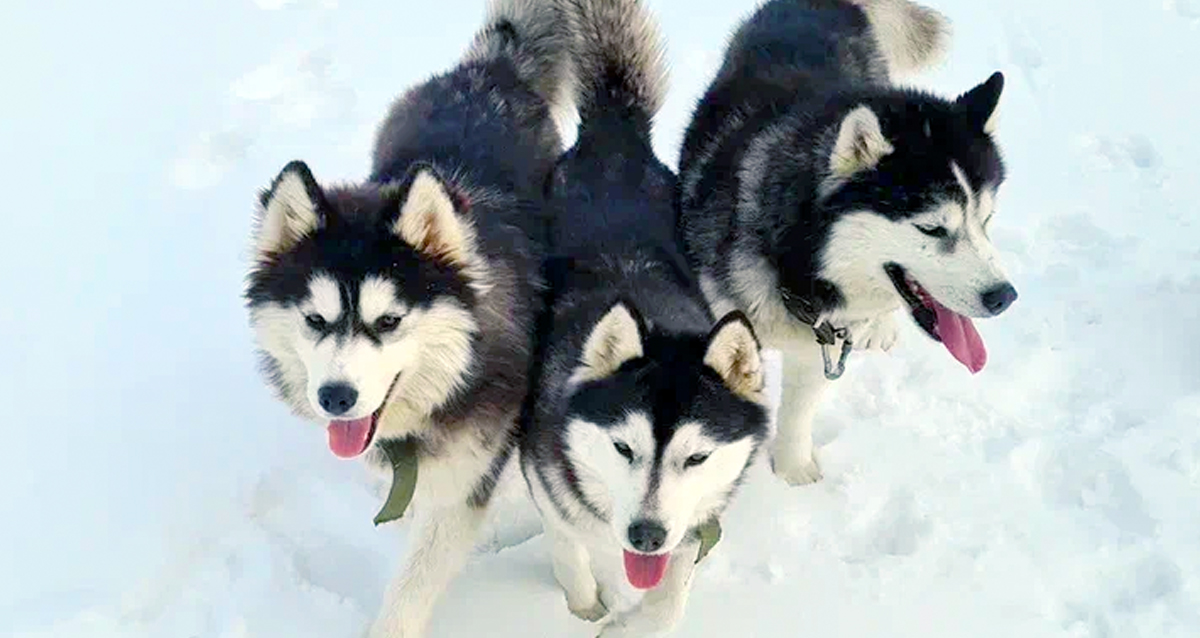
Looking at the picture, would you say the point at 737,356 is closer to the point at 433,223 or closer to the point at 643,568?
the point at 643,568

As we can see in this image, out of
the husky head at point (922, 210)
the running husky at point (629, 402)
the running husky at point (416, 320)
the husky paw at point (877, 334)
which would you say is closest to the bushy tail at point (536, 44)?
the running husky at point (629, 402)

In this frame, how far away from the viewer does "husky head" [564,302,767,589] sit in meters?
3.07

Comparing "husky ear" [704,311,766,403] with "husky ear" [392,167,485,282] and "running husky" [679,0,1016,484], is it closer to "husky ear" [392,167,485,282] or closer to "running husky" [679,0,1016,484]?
"running husky" [679,0,1016,484]

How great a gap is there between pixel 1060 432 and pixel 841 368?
3.62 feet

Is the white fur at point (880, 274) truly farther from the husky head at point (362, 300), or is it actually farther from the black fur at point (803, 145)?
the husky head at point (362, 300)

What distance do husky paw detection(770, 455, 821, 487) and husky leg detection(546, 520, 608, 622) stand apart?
0.99 m

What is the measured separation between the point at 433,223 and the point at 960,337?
1.87 m

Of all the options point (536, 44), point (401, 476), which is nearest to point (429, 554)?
point (401, 476)

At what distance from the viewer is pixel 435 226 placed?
3295mm

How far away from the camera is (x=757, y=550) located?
410 centimetres

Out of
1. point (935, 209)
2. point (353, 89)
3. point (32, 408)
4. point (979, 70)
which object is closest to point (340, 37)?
point (353, 89)

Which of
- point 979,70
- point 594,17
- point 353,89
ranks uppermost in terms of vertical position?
point 594,17

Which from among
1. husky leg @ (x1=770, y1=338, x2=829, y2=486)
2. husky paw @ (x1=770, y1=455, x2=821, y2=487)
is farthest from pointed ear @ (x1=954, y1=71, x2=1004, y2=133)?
husky paw @ (x1=770, y1=455, x2=821, y2=487)

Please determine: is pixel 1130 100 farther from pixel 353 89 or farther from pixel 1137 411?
pixel 353 89
